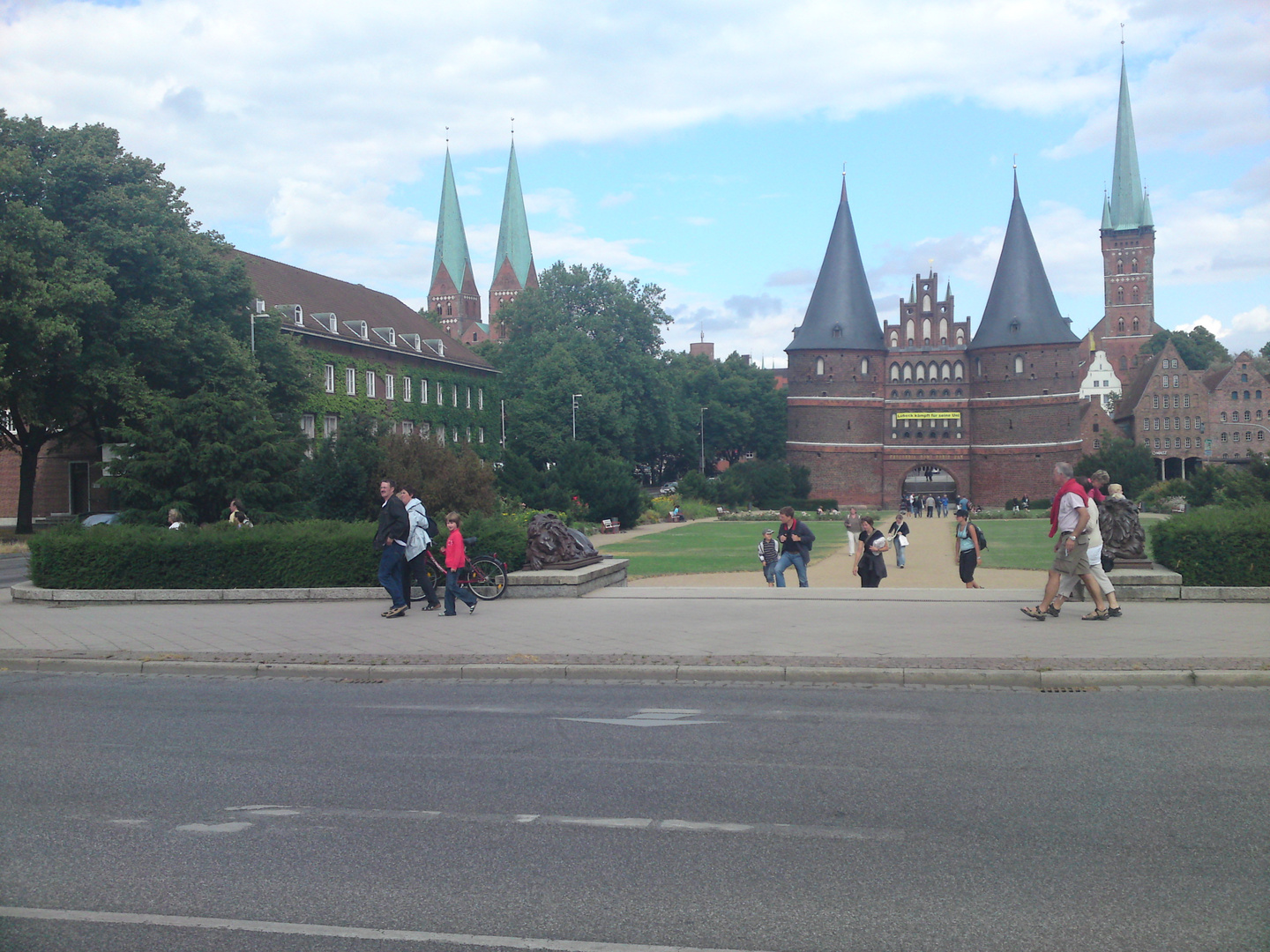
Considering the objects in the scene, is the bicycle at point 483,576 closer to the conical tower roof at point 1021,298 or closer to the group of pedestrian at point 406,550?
the group of pedestrian at point 406,550

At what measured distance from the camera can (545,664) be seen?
1054cm

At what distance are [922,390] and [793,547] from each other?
2970 inches

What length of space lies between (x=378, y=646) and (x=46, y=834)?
614 cm

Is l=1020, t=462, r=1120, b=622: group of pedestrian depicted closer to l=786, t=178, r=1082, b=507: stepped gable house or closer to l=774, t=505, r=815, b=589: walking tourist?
l=774, t=505, r=815, b=589: walking tourist

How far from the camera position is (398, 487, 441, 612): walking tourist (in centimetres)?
1412

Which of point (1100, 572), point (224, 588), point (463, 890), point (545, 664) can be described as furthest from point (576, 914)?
point (224, 588)

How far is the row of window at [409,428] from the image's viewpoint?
2227 inches

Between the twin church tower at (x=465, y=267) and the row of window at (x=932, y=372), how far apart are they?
195ft

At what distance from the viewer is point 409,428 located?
7112cm

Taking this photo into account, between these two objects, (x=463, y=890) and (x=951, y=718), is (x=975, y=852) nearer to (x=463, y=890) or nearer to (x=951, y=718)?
(x=463, y=890)

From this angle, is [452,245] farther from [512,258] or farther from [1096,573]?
[1096,573]

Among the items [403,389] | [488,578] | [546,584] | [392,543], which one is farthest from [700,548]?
[403,389]

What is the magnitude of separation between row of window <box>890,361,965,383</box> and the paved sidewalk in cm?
7742

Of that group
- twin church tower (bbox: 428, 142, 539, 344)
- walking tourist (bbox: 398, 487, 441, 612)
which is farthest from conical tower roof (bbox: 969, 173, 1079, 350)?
walking tourist (bbox: 398, 487, 441, 612)
